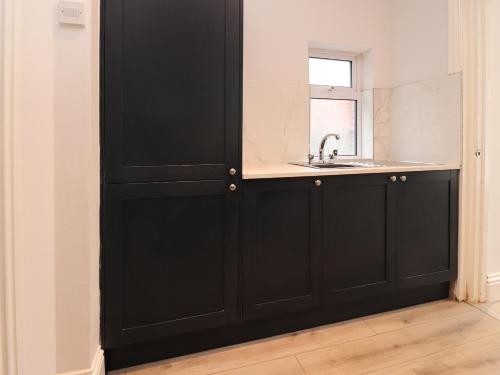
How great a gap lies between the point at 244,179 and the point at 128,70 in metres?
0.70

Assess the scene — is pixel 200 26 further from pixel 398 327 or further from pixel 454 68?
pixel 398 327

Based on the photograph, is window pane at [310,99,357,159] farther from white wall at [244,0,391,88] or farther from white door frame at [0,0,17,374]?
white door frame at [0,0,17,374]

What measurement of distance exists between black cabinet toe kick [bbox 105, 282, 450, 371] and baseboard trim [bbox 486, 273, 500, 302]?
0.24 metres

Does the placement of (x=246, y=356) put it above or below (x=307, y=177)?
below

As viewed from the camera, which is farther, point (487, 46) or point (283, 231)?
point (487, 46)

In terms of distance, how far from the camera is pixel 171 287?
61.2 inches

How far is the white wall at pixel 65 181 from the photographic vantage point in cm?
97

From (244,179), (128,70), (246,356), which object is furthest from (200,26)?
(246,356)

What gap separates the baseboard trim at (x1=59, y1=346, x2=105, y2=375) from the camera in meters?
1.31

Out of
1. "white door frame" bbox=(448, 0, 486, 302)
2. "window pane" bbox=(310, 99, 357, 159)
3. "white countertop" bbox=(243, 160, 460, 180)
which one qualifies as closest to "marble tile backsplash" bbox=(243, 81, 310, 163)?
"window pane" bbox=(310, 99, 357, 159)

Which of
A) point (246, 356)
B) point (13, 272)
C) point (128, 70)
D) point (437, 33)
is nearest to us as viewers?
point (13, 272)

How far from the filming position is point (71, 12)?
48.1 inches

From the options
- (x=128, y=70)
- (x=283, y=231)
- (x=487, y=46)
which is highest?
(x=487, y=46)

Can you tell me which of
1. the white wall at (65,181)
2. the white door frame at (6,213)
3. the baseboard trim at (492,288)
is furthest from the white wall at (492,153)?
the white door frame at (6,213)
